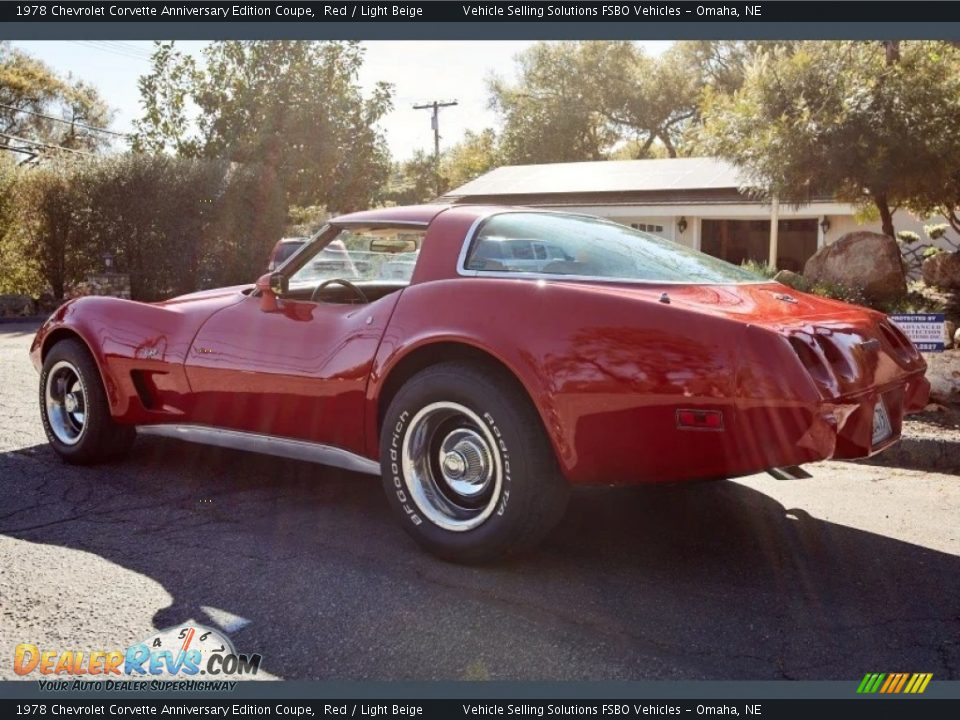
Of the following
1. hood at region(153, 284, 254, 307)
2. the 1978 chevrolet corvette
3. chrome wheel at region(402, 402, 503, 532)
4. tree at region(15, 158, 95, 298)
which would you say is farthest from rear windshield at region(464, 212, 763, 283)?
tree at region(15, 158, 95, 298)

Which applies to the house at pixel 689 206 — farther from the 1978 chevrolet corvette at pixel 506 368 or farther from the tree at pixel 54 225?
the 1978 chevrolet corvette at pixel 506 368

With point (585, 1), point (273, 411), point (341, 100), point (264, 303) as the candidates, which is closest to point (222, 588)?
point (273, 411)

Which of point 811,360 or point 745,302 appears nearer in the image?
point 811,360

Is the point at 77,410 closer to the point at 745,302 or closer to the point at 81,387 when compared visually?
the point at 81,387

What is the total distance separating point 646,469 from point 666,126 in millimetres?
51234

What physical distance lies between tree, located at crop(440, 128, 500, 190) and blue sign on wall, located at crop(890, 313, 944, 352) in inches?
1864

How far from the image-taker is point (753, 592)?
333 cm

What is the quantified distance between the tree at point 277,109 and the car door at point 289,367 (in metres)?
19.9

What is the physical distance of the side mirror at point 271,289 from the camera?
436 cm

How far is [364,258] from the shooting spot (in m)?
4.30

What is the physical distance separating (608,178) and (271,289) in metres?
23.0

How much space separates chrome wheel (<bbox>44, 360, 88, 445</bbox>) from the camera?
17.1ft

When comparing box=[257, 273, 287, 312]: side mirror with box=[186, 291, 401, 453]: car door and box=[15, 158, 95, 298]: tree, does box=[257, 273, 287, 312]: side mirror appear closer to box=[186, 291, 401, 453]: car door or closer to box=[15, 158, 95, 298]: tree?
box=[186, 291, 401, 453]: car door
